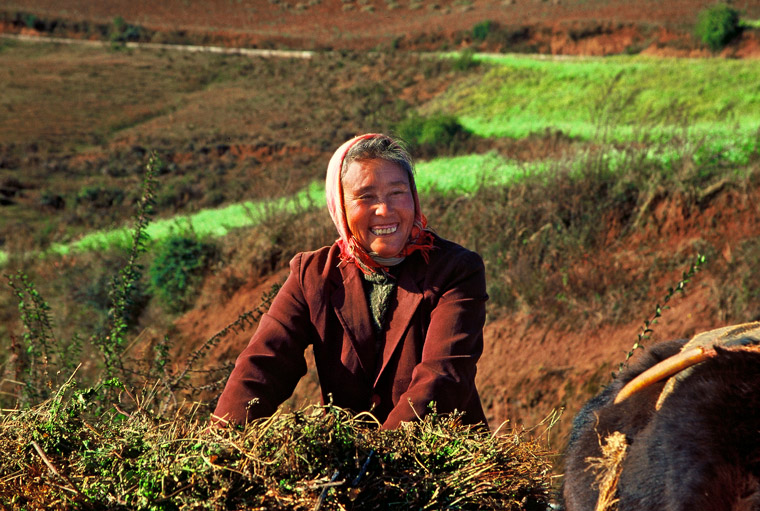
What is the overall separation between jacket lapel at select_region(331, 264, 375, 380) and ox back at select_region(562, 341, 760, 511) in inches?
41.4

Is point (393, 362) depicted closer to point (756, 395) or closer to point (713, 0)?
point (756, 395)

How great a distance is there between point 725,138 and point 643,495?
782 cm

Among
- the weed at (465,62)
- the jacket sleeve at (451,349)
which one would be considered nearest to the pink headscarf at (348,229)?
the jacket sleeve at (451,349)

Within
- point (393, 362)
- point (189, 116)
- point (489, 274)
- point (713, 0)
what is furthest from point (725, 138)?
point (189, 116)

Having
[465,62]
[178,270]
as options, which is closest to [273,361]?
[178,270]

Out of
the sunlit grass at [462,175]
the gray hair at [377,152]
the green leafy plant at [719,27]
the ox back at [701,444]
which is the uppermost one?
the green leafy plant at [719,27]

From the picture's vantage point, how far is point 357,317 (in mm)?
2691

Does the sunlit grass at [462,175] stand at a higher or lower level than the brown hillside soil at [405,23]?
lower

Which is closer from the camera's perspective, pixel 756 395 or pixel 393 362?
pixel 756 395

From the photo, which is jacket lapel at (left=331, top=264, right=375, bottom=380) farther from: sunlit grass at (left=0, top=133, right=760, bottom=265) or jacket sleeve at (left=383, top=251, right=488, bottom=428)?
sunlit grass at (left=0, top=133, right=760, bottom=265)

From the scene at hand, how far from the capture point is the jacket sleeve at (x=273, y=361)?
2402 millimetres

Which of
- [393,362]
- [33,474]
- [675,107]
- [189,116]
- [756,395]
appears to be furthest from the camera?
[189,116]

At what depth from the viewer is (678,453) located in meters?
→ 1.61

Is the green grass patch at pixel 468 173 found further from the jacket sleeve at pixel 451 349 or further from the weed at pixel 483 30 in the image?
the weed at pixel 483 30
